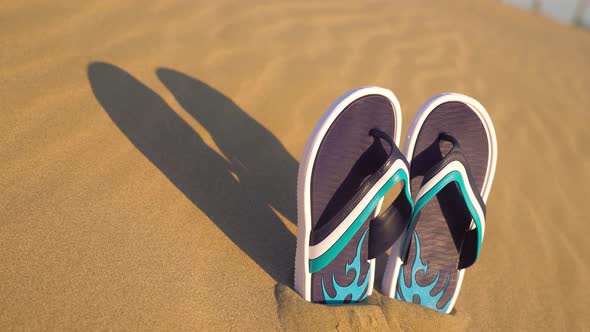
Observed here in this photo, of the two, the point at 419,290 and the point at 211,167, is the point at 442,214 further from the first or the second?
the point at 211,167

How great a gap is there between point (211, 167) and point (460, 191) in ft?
3.21

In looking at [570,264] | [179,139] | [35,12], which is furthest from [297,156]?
[35,12]

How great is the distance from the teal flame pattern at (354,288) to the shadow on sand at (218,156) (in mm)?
155

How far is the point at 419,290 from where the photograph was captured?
194cm

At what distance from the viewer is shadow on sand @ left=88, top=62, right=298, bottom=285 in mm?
1925

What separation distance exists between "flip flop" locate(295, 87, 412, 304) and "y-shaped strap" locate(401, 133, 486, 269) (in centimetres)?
13

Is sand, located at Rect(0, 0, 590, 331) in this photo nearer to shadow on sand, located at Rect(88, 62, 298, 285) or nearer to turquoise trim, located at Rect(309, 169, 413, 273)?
shadow on sand, located at Rect(88, 62, 298, 285)

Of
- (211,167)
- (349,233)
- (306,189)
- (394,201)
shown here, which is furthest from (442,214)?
(211,167)

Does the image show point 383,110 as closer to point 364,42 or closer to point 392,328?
point 392,328

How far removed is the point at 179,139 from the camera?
222 cm

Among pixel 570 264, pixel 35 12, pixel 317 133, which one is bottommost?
pixel 570 264

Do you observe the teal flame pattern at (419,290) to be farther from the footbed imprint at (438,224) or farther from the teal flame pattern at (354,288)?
the teal flame pattern at (354,288)

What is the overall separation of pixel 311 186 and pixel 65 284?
78cm

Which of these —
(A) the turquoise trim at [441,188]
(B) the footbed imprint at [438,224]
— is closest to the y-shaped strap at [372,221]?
(A) the turquoise trim at [441,188]
